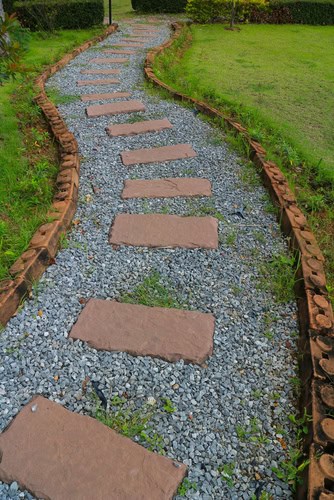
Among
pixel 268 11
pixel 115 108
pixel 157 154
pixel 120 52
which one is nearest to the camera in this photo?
pixel 157 154

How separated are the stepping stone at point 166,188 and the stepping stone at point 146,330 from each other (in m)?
1.28

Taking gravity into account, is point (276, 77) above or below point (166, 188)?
above

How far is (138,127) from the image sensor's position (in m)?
4.61

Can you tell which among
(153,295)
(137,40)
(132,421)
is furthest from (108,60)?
(132,421)

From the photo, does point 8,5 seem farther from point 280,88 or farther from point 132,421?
point 132,421

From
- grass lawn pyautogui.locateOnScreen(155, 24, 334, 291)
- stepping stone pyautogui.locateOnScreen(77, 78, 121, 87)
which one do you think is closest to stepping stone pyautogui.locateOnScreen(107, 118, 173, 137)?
grass lawn pyautogui.locateOnScreen(155, 24, 334, 291)

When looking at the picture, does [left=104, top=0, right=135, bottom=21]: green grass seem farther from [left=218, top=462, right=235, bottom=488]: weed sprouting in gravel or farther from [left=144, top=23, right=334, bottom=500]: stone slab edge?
[left=218, top=462, right=235, bottom=488]: weed sprouting in gravel

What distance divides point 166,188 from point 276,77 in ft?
14.5

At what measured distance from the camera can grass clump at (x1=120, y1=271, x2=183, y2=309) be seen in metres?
2.38

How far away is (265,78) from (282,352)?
227 inches

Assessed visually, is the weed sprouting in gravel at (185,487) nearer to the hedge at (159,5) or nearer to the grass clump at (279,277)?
the grass clump at (279,277)

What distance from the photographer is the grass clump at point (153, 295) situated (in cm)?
238

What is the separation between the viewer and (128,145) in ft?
14.0

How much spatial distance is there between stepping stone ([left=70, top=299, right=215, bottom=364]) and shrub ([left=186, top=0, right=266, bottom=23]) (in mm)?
10979
